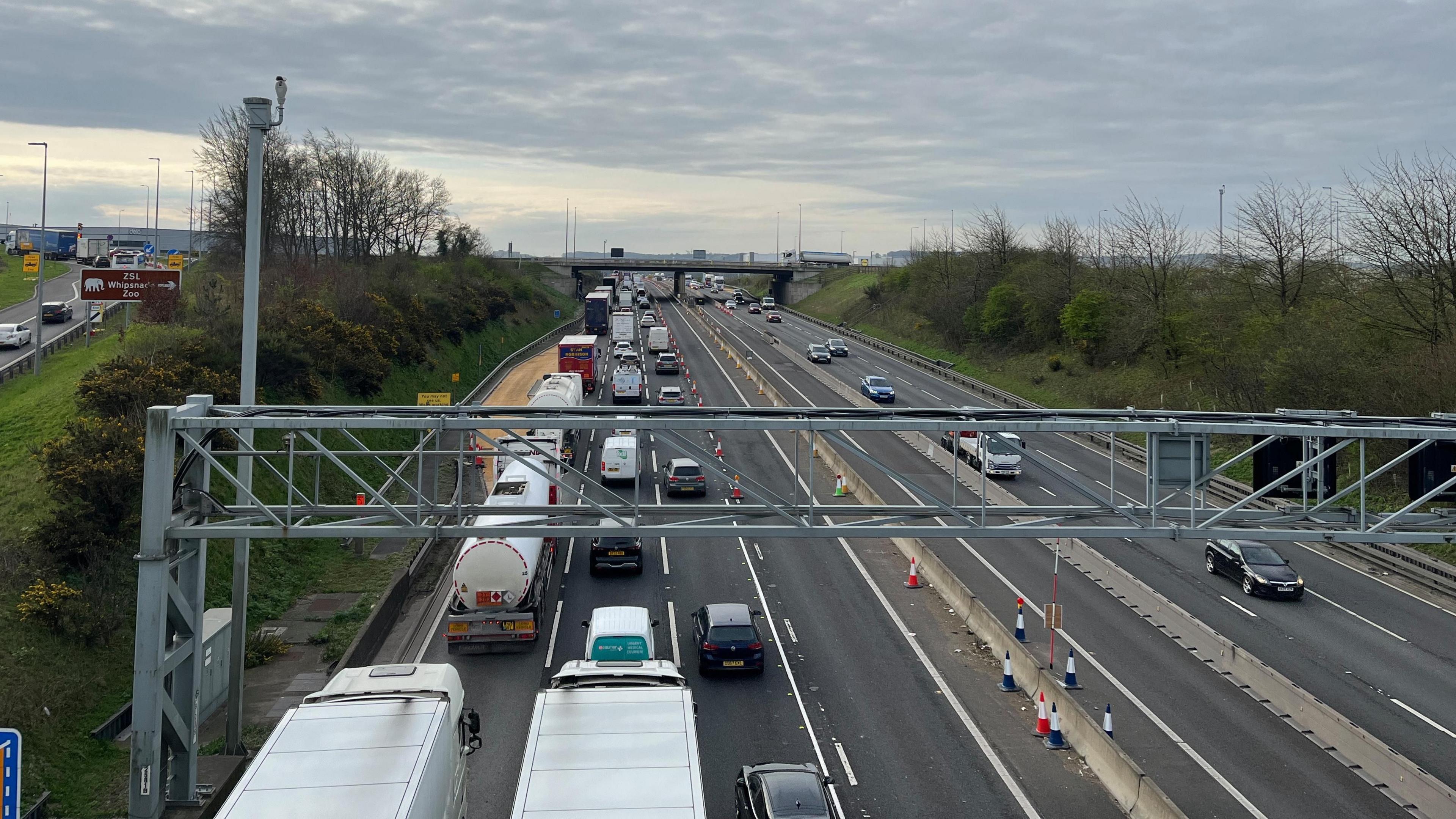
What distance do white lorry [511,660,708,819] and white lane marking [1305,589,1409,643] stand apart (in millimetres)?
19854

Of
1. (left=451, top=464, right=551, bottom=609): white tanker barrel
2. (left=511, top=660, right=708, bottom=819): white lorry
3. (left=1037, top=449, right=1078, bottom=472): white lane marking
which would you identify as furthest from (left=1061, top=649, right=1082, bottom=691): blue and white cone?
(left=1037, top=449, right=1078, bottom=472): white lane marking

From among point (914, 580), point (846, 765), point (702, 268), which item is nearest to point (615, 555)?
point (914, 580)

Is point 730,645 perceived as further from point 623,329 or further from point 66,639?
point 623,329

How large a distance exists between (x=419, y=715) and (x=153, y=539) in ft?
16.3

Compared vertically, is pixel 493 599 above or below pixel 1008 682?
above

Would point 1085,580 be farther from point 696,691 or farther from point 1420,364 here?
point 1420,364

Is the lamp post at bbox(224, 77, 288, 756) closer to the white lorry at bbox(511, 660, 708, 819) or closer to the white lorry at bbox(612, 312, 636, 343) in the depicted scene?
the white lorry at bbox(511, 660, 708, 819)

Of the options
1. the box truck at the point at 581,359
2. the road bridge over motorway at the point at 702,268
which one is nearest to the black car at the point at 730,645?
the box truck at the point at 581,359

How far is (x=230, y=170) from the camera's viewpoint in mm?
57281

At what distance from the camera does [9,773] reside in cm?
739

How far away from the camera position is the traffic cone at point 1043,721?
18.9 metres

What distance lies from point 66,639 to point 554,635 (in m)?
9.72

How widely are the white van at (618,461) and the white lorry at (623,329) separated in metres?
46.3

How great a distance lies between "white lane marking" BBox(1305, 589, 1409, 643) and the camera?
81.7 feet
